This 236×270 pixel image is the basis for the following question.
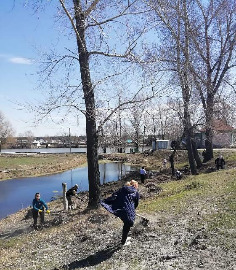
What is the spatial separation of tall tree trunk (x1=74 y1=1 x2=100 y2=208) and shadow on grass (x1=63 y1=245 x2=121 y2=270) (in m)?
4.89

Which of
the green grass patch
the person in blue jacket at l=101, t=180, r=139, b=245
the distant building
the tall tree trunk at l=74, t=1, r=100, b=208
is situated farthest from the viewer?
the distant building

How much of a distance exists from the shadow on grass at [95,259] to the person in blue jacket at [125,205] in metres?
0.34

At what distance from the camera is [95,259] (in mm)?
7438

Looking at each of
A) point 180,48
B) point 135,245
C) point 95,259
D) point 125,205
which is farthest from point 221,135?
point 95,259

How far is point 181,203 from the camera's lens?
11.1 m

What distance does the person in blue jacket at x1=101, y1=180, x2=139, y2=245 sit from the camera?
758 centimetres

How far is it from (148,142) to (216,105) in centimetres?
6349

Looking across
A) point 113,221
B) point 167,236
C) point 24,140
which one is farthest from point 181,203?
point 24,140

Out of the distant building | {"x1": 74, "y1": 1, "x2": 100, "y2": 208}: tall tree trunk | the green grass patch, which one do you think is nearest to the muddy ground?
the green grass patch

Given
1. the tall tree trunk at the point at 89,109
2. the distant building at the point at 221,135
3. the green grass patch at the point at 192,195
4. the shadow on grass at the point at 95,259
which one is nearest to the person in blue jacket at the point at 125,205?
the shadow on grass at the point at 95,259

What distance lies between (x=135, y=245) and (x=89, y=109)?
5.51 metres

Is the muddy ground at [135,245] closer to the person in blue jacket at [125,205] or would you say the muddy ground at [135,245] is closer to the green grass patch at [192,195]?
the green grass patch at [192,195]

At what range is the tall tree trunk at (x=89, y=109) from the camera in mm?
11844

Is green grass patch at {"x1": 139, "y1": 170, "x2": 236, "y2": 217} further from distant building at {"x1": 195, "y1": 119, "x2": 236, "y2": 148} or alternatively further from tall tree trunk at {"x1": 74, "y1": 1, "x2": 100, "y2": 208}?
distant building at {"x1": 195, "y1": 119, "x2": 236, "y2": 148}
